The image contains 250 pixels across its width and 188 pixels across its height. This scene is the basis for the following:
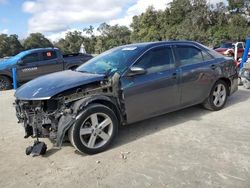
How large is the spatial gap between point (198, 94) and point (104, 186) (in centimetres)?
308

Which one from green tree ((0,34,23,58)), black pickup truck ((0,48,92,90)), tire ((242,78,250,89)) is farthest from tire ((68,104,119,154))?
green tree ((0,34,23,58))

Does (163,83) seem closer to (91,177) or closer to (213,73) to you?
(213,73)

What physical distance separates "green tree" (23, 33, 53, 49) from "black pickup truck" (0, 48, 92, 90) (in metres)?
56.9

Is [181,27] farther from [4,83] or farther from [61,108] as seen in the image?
[61,108]

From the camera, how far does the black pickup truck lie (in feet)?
38.3

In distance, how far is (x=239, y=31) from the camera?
3875 centimetres

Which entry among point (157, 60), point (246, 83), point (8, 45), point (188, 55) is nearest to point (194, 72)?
point (188, 55)

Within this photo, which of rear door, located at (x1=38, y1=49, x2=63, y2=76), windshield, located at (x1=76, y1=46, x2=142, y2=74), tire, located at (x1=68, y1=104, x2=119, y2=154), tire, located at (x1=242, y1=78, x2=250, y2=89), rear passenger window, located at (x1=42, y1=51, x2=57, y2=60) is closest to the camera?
tire, located at (x1=68, y1=104, x2=119, y2=154)

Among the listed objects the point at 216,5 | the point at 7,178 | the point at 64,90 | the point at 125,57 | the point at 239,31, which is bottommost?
the point at 7,178

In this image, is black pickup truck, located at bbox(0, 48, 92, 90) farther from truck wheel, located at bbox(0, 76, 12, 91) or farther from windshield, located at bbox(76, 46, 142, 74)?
windshield, located at bbox(76, 46, 142, 74)

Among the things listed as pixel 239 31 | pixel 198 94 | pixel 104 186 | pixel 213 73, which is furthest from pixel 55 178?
pixel 239 31

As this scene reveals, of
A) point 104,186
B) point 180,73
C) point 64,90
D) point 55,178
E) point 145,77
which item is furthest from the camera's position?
point 180,73

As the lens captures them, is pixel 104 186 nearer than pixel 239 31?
Yes

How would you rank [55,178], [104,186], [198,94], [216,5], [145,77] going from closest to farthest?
[104,186] → [55,178] → [145,77] → [198,94] → [216,5]
